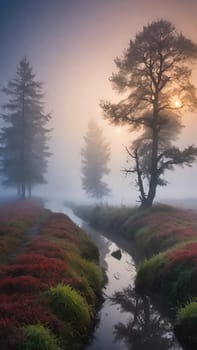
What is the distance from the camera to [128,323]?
44.0 feet

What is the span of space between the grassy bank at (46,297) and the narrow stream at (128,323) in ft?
1.79

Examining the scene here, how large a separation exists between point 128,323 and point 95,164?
59.9 metres

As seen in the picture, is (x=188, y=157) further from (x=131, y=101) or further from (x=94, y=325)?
(x=94, y=325)

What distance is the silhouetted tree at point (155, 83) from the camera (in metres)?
33.2

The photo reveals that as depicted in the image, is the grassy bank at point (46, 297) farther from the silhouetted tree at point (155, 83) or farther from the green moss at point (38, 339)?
the silhouetted tree at point (155, 83)

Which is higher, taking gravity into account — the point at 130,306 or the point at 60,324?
the point at 60,324

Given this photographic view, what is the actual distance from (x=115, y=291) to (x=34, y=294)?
20.4 ft

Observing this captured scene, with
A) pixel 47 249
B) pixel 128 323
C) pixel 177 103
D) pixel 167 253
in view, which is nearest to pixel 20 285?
pixel 128 323

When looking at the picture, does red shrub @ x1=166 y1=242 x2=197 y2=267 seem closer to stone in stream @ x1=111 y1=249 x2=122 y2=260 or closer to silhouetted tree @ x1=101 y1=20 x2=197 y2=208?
stone in stream @ x1=111 y1=249 x2=122 y2=260

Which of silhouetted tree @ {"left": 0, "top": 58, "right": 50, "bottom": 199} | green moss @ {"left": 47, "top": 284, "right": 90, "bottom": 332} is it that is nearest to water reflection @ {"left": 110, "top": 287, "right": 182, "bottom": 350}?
green moss @ {"left": 47, "top": 284, "right": 90, "bottom": 332}

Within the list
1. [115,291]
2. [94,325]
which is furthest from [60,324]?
[115,291]

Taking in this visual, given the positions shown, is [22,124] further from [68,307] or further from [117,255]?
[68,307]

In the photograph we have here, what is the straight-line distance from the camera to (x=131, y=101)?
36.1m

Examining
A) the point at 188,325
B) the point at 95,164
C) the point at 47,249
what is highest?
the point at 95,164
